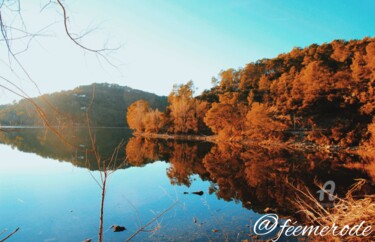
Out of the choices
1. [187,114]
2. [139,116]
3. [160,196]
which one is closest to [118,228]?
[160,196]

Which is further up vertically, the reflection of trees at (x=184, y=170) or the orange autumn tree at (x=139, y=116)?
the orange autumn tree at (x=139, y=116)

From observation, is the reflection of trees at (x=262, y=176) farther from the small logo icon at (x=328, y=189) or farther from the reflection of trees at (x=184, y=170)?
the small logo icon at (x=328, y=189)

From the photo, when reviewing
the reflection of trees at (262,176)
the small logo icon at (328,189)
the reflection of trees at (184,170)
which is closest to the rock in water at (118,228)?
the reflection of trees at (262,176)

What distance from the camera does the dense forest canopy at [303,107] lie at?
2728 cm

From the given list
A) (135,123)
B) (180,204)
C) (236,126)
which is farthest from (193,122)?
(180,204)

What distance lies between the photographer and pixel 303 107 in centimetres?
3441

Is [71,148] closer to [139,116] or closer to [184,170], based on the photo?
[184,170]

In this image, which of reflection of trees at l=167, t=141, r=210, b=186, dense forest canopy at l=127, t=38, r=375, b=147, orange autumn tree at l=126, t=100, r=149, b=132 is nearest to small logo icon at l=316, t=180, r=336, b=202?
reflection of trees at l=167, t=141, r=210, b=186

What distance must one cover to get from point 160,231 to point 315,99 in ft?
109

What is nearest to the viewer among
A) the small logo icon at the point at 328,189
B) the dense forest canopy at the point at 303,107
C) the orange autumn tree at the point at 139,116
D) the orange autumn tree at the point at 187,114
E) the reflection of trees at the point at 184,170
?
the small logo icon at the point at 328,189

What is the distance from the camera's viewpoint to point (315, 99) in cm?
3338

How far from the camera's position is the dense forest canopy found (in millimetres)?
27281

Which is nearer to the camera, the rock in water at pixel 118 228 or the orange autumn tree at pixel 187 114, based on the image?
the rock in water at pixel 118 228

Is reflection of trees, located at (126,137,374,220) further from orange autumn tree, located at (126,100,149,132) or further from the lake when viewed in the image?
orange autumn tree, located at (126,100,149,132)
